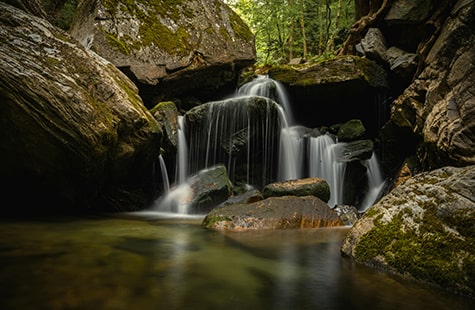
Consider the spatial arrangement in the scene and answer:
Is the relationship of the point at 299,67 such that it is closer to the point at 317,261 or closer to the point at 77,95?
the point at 77,95

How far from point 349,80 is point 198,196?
6.90 meters

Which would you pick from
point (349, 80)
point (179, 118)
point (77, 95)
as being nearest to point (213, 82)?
point (179, 118)

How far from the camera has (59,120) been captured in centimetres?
550

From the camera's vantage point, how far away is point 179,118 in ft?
34.4

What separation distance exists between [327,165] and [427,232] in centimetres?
795

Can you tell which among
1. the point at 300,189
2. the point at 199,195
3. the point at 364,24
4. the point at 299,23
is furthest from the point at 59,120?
the point at 299,23

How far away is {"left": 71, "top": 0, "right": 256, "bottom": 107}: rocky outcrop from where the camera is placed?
9711 millimetres

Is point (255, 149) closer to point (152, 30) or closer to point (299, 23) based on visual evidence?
point (152, 30)

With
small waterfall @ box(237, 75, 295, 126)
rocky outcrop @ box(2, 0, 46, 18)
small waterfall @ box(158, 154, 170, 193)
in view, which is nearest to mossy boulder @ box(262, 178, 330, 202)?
small waterfall @ box(158, 154, 170, 193)

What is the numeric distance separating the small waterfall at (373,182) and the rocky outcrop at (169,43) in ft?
20.0

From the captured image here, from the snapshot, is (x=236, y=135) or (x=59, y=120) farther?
(x=236, y=135)

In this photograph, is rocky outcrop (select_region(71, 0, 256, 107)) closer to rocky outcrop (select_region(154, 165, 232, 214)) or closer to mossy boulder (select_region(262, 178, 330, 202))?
rocky outcrop (select_region(154, 165, 232, 214))

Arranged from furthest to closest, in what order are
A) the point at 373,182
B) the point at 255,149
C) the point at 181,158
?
the point at 255,149 < the point at 373,182 < the point at 181,158

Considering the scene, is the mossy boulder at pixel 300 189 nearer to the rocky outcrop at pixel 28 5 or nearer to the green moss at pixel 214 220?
the green moss at pixel 214 220
